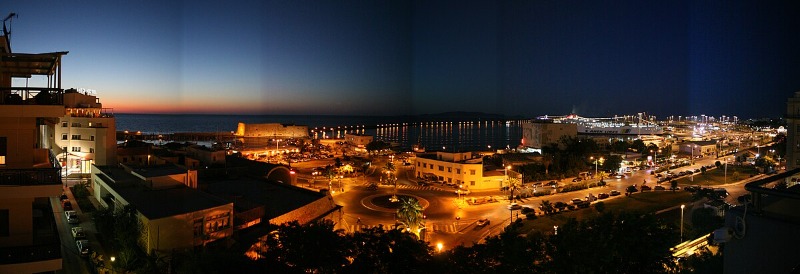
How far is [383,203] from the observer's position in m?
12.1

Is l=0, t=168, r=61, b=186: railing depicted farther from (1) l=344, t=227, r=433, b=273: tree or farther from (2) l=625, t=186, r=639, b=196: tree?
(2) l=625, t=186, r=639, b=196: tree

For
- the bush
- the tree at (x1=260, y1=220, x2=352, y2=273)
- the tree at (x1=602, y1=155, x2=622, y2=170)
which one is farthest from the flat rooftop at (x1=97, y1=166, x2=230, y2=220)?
the tree at (x1=602, y1=155, x2=622, y2=170)

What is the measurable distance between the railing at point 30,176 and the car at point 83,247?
4477 mm

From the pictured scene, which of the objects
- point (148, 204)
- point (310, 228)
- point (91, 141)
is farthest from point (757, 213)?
point (91, 141)

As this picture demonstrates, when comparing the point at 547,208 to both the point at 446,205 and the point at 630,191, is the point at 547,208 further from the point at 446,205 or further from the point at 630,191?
the point at 630,191

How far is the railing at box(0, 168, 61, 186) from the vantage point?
2.54 m

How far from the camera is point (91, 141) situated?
13.6 m

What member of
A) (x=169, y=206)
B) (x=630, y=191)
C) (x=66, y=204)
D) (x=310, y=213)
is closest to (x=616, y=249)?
(x=310, y=213)

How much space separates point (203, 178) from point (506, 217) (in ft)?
23.8

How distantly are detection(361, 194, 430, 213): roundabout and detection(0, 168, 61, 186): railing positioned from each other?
8.94 metres

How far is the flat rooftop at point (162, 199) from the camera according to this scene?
6375 mm

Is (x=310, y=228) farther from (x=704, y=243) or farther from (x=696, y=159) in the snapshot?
(x=696, y=159)

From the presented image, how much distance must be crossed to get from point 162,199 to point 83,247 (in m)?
1.14

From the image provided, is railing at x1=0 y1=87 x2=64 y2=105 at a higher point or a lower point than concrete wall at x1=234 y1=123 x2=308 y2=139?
higher
